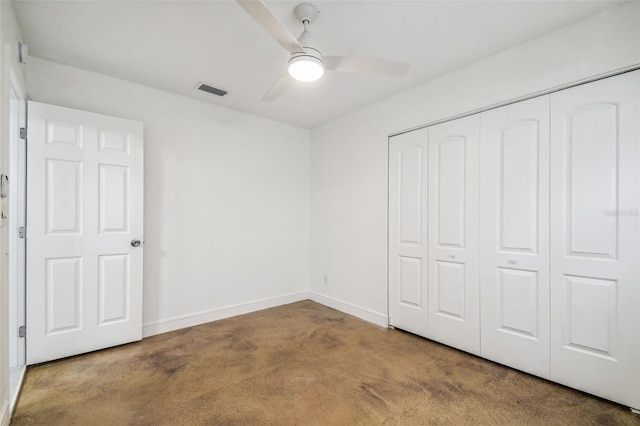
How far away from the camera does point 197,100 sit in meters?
3.47

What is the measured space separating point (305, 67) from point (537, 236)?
216 cm

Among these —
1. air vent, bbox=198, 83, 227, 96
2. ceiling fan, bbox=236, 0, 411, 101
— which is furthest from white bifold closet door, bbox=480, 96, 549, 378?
air vent, bbox=198, 83, 227, 96

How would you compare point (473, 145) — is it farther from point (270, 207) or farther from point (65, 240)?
point (65, 240)

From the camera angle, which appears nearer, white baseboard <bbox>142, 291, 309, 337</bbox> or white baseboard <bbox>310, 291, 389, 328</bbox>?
white baseboard <bbox>142, 291, 309, 337</bbox>

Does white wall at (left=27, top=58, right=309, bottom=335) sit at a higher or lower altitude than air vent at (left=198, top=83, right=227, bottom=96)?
lower

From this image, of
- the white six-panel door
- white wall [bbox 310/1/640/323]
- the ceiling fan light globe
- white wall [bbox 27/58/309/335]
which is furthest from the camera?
white wall [bbox 27/58/309/335]

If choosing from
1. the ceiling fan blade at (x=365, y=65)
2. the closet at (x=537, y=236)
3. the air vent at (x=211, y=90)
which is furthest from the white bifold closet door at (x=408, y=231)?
the air vent at (x=211, y=90)

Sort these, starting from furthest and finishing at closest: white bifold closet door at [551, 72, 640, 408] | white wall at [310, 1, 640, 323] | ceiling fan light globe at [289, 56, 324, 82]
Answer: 1. white wall at [310, 1, 640, 323]
2. white bifold closet door at [551, 72, 640, 408]
3. ceiling fan light globe at [289, 56, 324, 82]

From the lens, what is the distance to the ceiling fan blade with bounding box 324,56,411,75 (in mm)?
1851

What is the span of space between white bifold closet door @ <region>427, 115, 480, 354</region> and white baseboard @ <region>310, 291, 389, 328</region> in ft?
1.92

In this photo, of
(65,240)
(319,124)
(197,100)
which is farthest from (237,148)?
(65,240)

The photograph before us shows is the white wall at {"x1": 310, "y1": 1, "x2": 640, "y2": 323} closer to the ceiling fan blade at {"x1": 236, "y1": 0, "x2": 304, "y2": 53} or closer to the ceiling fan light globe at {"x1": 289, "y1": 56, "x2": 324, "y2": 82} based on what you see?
the ceiling fan light globe at {"x1": 289, "y1": 56, "x2": 324, "y2": 82}

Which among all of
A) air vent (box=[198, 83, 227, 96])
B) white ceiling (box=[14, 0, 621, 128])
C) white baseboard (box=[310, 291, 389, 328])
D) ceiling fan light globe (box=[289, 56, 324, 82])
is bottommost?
white baseboard (box=[310, 291, 389, 328])

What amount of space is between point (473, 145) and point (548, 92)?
0.63 metres
